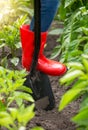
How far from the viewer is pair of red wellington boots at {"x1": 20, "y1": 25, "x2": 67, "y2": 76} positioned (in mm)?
1841

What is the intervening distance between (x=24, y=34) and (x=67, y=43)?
389 millimetres

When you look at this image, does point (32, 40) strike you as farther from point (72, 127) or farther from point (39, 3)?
point (72, 127)

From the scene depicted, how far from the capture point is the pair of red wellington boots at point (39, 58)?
184 centimetres

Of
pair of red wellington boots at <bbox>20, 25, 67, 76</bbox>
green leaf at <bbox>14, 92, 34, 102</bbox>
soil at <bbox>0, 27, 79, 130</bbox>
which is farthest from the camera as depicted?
pair of red wellington boots at <bbox>20, 25, 67, 76</bbox>

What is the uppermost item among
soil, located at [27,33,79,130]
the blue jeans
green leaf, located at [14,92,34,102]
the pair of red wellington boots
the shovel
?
the blue jeans

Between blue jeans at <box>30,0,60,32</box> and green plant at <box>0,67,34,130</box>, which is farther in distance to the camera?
blue jeans at <box>30,0,60,32</box>

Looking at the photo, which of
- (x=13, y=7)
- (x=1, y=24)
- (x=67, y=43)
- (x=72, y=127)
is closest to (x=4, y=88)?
(x=72, y=127)

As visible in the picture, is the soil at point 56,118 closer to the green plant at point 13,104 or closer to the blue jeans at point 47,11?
the green plant at point 13,104

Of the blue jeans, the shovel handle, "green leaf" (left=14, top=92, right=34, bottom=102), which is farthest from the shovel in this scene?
"green leaf" (left=14, top=92, right=34, bottom=102)

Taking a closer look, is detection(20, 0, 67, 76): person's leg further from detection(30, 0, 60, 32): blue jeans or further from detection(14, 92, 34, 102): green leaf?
detection(14, 92, 34, 102): green leaf

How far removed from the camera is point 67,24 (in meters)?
2.48

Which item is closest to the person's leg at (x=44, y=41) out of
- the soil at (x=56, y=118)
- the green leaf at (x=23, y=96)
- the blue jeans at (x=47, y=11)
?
the blue jeans at (x=47, y=11)

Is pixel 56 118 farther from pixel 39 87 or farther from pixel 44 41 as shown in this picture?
pixel 44 41

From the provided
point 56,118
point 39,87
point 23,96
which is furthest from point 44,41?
point 23,96
